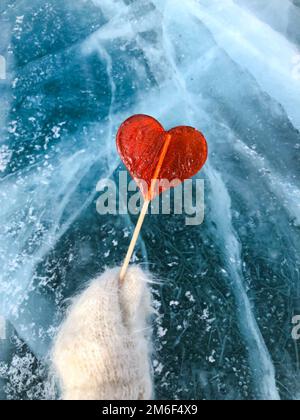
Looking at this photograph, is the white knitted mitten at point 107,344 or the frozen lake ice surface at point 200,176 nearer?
the white knitted mitten at point 107,344

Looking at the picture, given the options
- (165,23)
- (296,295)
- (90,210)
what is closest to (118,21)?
(165,23)

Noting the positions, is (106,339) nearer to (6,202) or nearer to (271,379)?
(271,379)

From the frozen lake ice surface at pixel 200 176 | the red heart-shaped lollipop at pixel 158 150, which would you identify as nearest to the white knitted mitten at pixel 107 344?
the frozen lake ice surface at pixel 200 176

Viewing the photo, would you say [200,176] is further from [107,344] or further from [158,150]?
[107,344]

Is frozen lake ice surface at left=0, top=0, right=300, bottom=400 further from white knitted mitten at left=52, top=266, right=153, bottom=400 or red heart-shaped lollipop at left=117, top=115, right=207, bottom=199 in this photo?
red heart-shaped lollipop at left=117, top=115, right=207, bottom=199

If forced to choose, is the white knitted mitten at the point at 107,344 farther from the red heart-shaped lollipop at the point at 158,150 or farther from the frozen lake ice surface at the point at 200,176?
the red heart-shaped lollipop at the point at 158,150

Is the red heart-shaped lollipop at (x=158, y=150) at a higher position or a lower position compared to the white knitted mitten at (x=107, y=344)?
higher
